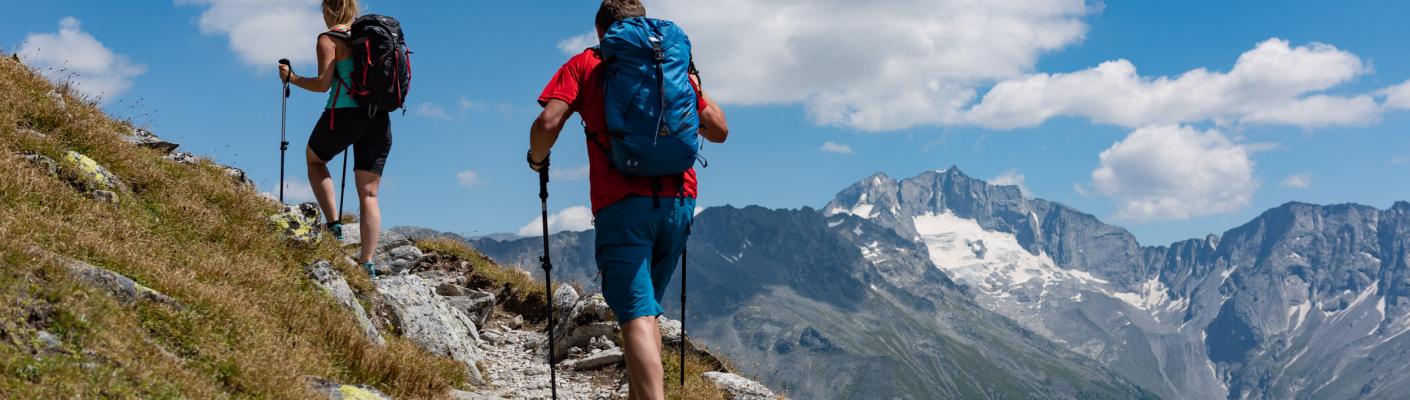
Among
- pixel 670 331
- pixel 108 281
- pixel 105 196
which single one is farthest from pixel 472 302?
pixel 108 281

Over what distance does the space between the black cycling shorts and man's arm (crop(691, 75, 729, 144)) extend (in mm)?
5101

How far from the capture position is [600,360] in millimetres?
13273

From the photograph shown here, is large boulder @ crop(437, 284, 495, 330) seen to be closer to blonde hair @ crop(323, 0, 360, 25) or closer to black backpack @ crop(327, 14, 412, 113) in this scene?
black backpack @ crop(327, 14, 412, 113)

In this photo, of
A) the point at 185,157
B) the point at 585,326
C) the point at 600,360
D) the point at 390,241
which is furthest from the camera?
the point at 390,241

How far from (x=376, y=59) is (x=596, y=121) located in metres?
5.08

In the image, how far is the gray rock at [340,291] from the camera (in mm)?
8953

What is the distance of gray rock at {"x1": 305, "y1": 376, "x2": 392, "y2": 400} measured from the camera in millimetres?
6711

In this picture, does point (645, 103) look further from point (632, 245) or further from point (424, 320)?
point (424, 320)

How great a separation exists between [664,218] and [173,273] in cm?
355

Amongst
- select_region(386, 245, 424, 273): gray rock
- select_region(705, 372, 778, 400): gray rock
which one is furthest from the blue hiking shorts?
select_region(386, 245, 424, 273): gray rock

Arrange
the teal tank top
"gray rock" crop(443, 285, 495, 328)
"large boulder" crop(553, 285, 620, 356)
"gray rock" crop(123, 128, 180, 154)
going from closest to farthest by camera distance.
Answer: the teal tank top → "gray rock" crop(123, 128, 180, 154) → "large boulder" crop(553, 285, 620, 356) → "gray rock" crop(443, 285, 495, 328)

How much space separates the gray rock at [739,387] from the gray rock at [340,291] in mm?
4813

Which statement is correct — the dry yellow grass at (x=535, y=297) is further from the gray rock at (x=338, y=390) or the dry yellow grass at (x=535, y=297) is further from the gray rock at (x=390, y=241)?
the gray rock at (x=338, y=390)

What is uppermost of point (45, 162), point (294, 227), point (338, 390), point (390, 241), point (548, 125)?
point (390, 241)
